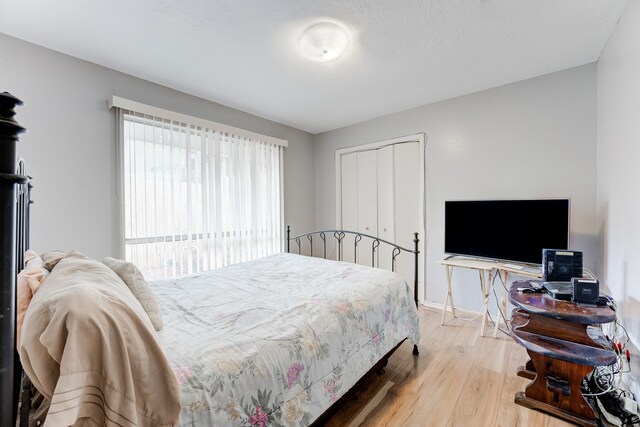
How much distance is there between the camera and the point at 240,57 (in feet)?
7.24

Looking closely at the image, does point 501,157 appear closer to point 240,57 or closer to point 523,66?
point 523,66

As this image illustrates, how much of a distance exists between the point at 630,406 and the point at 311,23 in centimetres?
291

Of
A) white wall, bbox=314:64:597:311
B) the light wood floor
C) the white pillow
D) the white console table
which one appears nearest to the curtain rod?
white wall, bbox=314:64:597:311

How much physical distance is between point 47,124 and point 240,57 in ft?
5.21

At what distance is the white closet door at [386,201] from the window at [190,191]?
150cm

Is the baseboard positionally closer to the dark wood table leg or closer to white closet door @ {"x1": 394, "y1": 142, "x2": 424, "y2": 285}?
white closet door @ {"x1": 394, "y1": 142, "x2": 424, "y2": 285}

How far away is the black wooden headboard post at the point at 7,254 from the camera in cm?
51

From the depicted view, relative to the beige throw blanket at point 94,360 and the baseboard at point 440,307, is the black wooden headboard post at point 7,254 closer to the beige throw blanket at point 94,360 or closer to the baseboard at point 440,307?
the beige throw blanket at point 94,360

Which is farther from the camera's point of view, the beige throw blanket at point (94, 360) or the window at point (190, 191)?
the window at point (190, 191)

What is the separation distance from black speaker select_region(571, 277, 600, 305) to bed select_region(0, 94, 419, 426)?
0.99 m

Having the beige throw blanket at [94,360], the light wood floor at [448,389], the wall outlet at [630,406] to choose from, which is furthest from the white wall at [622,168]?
the beige throw blanket at [94,360]

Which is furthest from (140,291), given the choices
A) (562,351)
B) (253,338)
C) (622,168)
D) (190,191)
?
(622,168)

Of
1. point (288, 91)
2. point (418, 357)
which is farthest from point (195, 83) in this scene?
point (418, 357)

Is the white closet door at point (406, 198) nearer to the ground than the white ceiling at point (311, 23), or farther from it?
nearer to the ground
